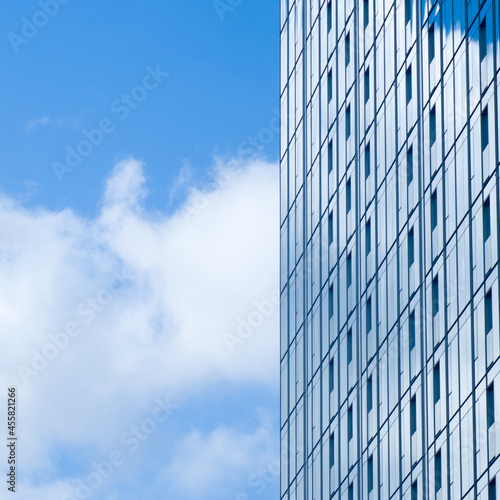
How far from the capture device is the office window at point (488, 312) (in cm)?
5053

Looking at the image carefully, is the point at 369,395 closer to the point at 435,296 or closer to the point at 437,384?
the point at 437,384

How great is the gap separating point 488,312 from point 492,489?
6404 millimetres

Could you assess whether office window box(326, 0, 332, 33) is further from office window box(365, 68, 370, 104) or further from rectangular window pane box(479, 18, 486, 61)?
rectangular window pane box(479, 18, 486, 61)

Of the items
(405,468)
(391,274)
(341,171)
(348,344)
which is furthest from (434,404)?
(341,171)

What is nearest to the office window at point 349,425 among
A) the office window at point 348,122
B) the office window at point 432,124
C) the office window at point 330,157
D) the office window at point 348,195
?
the office window at point 348,195

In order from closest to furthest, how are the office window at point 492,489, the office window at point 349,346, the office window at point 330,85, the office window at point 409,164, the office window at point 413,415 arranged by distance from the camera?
1. the office window at point 492,489
2. the office window at point 413,415
3. the office window at point 409,164
4. the office window at point 349,346
5. the office window at point 330,85

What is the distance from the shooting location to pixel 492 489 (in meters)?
49.3

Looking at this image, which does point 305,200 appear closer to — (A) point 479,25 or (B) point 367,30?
(B) point 367,30

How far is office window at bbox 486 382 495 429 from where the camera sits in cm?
4966

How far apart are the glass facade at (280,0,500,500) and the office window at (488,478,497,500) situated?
0.23ft

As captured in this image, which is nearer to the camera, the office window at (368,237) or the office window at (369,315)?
the office window at (369,315)

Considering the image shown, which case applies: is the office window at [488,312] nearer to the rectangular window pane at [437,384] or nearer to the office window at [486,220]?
the office window at [486,220]

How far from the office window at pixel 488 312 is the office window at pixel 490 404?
7.10 ft

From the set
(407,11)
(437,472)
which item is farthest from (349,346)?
(407,11)
